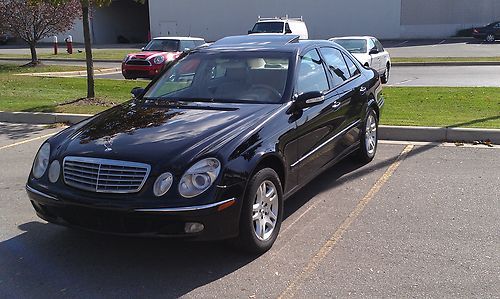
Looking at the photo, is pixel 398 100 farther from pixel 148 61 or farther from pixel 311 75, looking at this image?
pixel 148 61

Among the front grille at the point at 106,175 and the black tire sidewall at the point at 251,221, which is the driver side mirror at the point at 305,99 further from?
the front grille at the point at 106,175

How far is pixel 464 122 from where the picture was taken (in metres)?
8.48

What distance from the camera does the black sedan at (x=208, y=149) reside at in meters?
3.74

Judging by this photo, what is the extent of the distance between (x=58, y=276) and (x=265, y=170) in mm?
1724

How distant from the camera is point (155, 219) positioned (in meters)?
3.66

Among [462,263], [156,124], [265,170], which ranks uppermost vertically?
[156,124]

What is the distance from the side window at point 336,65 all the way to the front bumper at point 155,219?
258 cm

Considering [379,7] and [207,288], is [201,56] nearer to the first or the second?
[207,288]

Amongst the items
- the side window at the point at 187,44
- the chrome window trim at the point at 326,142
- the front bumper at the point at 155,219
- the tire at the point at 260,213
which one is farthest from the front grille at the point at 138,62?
the front bumper at the point at 155,219

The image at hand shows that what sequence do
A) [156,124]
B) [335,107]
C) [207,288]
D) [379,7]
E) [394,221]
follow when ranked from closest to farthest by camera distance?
[207,288], [156,124], [394,221], [335,107], [379,7]

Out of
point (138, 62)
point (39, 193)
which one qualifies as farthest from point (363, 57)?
point (39, 193)

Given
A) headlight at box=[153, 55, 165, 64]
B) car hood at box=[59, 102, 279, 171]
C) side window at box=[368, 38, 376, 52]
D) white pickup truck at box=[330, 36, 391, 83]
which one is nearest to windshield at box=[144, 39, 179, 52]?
headlight at box=[153, 55, 165, 64]

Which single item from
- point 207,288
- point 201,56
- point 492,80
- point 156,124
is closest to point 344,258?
point 207,288

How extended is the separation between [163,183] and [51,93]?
10.8 metres
